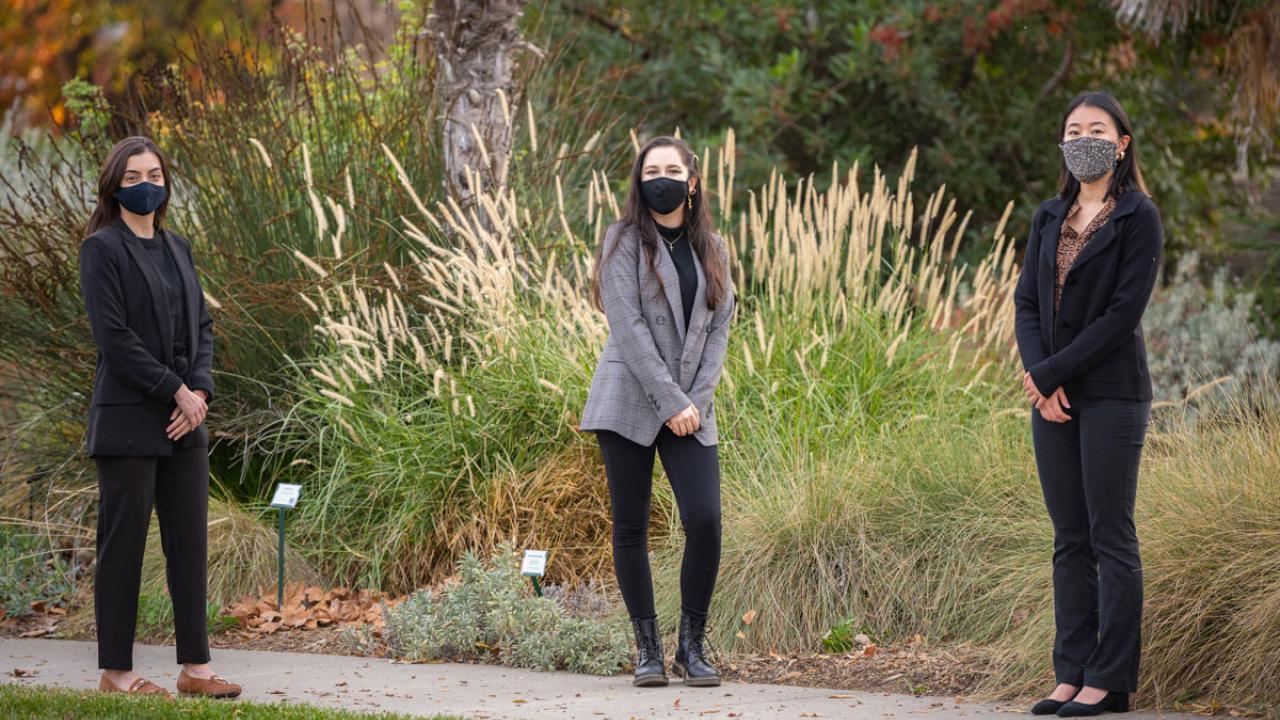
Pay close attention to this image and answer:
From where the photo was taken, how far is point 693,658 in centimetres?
538

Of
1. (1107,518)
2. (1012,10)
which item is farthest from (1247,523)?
(1012,10)

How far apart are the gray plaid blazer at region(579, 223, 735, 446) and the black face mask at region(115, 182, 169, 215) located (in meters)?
1.66

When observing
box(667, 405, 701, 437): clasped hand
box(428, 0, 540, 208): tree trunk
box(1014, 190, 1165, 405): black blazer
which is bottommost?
box(667, 405, 701, 437): clasped hand

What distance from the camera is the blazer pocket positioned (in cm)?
522

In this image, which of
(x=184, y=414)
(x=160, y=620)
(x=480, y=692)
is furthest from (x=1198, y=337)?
(x=184, y=414)

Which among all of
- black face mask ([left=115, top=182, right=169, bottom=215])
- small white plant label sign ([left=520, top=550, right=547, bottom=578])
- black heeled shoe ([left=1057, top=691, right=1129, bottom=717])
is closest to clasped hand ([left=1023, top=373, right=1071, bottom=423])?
black heeled shoe ([left=1057, top=691, right=1129, bottom=717])

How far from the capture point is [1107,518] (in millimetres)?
4703

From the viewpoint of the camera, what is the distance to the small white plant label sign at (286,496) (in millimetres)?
6742

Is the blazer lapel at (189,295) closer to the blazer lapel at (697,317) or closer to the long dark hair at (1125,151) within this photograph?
the blazer lapel at (697,317)

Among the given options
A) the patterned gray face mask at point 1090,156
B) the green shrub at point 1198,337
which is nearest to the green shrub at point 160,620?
the patterned gray face mask at point 1090,156

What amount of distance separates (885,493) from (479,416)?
2.17 metres

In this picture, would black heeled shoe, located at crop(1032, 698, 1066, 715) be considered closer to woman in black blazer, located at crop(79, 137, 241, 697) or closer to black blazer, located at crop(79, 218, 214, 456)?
woman in black blazer, located at crop(79, 137, 241, 697)

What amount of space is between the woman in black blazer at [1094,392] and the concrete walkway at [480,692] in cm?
25

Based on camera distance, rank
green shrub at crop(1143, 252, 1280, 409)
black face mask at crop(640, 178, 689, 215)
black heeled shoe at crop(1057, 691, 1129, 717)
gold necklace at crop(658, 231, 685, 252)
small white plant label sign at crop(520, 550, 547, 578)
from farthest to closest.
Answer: green shrub at crop(1143, 252, 1280, 409) → small white plant label sign at crop(520, 550, 547, 578) → gold necklace at crop(658, 231, 685, 252) → black face mask at crop(640, 178, 689, 215) → black heeled shoe at crop(1057, 691, 1129, 717)
